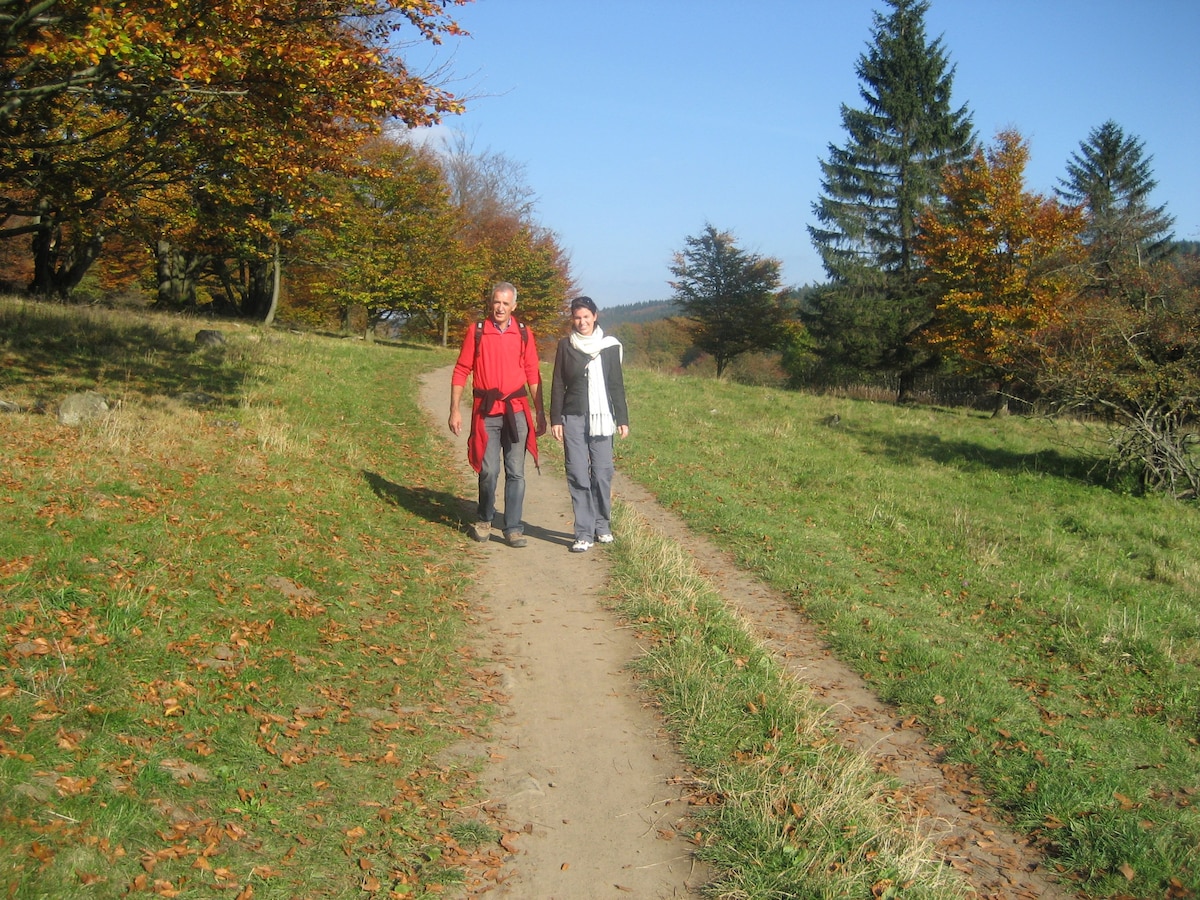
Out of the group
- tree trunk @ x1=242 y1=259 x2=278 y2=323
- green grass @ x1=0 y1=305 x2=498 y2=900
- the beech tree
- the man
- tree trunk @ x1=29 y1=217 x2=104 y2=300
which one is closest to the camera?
green grass @ x1=0 y1=305 x2=498 y2=900

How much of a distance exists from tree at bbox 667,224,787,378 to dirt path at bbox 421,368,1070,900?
38635 mm

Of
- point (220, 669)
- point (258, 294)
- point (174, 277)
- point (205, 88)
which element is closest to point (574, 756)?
point (220, 669)

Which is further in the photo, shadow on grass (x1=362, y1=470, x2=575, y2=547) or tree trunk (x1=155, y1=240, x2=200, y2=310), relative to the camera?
tree trunk (x1=155, y1=240, x2=200, y2=310)

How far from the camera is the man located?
7953mm

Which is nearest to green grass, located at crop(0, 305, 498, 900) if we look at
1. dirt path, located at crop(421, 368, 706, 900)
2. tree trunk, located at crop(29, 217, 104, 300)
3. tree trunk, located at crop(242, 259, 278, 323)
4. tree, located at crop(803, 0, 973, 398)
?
dirt path, located at crop(421, 368, 706, 900)

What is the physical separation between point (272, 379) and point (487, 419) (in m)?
8.98

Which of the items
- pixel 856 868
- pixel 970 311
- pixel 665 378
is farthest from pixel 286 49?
pixel 970 311

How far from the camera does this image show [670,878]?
377cm

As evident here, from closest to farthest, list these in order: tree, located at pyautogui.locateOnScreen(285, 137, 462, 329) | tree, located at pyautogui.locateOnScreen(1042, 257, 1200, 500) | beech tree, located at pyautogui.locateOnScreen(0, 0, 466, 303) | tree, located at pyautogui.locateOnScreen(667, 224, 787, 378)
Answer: beech tree, located at pyautogui.locateOnScreen(0, 0, 466, 303) → tree, located at pyautogui.locateOnScreen(1042, 257, 1200, 500) → tree, located at pyautogui.locateOnScreen(285, 137, 462, 329) → tree, located at pyautogui.locateOnScreen(667, 224, 787, 378)

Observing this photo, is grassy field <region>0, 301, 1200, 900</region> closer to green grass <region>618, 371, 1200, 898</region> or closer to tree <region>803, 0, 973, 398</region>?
green grass <region>618, 371, 1200, 898</region>

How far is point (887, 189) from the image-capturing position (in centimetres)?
3638

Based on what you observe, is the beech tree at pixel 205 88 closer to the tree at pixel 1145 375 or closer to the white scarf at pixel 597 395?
the white scarf at pixel 597 395

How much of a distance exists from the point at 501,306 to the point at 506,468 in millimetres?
1500

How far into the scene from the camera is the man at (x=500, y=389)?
795 centimetres
